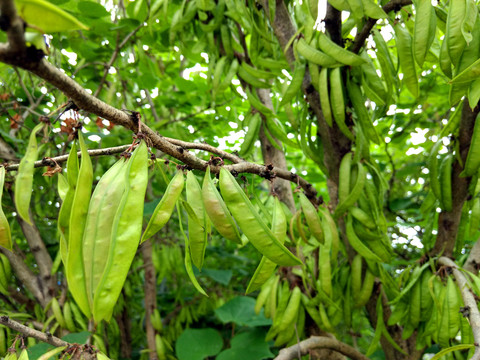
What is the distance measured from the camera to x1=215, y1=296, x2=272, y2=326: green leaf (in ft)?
7.45

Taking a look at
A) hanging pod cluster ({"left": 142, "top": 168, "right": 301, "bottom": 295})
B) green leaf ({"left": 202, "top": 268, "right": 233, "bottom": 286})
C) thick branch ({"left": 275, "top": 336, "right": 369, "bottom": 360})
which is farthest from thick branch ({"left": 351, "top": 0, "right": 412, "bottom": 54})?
green leaf ({"left": 202, "top": 268, "right": 233, "bottom": 286})

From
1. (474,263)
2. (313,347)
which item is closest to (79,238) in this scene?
Result: (313,347)

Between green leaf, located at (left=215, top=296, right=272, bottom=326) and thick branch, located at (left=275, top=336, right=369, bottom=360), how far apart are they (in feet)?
1.94

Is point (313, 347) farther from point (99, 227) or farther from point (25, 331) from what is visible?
point (99, 227)

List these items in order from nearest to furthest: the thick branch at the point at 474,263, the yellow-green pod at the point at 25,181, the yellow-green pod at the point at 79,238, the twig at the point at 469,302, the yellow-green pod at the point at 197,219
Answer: the yellow-green pod at the point at 79,238
the yellow-green pod at the point at 25,181
the yellow-green pod at the point at 197,219
the twig at the point at 469,302
the thick branch at the point at 474,263

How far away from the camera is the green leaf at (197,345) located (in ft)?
7.45

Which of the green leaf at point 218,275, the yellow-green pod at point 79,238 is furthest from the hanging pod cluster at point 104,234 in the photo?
the green leaf at point 218,275

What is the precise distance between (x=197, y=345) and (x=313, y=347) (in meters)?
0.98

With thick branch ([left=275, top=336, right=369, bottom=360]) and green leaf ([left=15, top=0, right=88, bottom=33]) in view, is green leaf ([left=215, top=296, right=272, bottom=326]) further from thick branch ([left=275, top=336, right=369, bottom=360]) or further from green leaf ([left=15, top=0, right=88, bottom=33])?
green leaf ([left=15, top=0, right=88, bottom=33])

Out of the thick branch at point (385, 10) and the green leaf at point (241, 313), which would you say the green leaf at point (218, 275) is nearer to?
the green leaf at point (241, 313)

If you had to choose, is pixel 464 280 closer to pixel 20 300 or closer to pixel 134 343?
pixel 20 300

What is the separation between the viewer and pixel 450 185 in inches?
63.4

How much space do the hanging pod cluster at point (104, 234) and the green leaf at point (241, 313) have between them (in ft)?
5.75

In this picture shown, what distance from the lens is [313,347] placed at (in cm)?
154
